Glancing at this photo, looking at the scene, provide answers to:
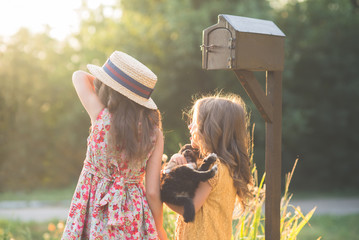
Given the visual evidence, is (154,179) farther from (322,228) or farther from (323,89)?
(323,89)

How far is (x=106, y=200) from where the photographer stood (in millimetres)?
Answer: 2178

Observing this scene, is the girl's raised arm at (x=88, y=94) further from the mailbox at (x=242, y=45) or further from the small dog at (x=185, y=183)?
the mailbox at (x=242, y=45)

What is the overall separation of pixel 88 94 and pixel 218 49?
74 centimetres

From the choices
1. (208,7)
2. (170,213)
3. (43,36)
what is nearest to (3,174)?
(43,36)

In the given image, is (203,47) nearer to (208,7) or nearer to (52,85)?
(208,7)

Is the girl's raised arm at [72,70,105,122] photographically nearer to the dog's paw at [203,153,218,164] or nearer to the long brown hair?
the long brown hair

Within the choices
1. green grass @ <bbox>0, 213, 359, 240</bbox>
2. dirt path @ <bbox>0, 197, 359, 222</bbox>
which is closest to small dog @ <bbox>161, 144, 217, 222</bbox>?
green grass @ <bbox>0, 213, 359, 240</bbox>

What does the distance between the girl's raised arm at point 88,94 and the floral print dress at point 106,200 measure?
58 millimetres

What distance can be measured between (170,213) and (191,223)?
0.95m

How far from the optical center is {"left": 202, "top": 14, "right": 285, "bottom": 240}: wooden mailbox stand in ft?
8.03

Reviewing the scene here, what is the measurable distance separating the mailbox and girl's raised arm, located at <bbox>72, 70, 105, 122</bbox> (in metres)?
0.66

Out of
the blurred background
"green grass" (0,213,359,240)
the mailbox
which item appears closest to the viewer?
the mailbox

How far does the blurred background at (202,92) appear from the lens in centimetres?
976

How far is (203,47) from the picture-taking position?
2615 mm
